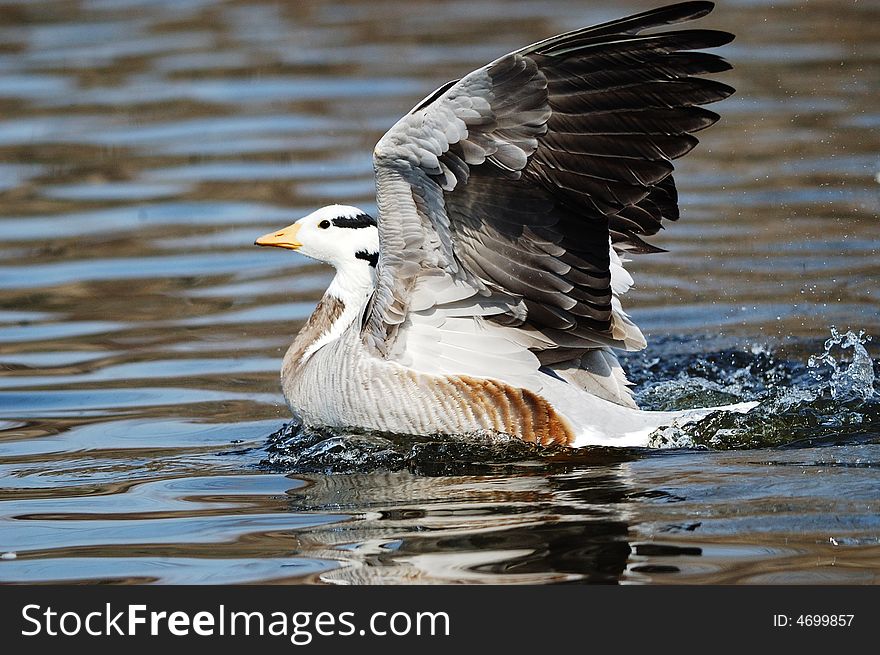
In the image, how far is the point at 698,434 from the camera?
26.1ft

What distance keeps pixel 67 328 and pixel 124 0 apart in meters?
15.7

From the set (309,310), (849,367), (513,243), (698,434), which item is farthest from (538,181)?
(309,310)

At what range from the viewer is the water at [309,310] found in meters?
6.51

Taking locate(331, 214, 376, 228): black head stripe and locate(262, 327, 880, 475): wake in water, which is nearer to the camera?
locate(262, 327, 880, 475): wake in water

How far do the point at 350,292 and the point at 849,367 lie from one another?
323 centimetres

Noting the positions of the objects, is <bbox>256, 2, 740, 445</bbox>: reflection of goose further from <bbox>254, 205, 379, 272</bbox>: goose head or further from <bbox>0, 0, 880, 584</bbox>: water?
<bbox>0, 0, 880, 584</bbox>: water

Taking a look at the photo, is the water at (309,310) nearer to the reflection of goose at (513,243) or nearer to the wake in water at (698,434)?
the wake in water at (698,434)

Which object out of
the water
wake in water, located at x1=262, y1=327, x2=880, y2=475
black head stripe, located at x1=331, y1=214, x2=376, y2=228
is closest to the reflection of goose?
black head stripe, located at x1=331, y1=214, x2=376, y2=228

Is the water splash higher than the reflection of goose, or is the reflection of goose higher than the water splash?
the reflection of goose

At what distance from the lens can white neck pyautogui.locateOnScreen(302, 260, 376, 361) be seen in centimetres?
891

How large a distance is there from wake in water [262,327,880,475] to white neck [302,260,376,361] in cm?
65

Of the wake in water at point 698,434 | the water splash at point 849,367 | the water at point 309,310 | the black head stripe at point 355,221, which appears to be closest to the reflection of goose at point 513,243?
the black head stripe at point 355,221

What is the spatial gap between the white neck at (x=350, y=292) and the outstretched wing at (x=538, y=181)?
86 cm

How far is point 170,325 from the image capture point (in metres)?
11.3
